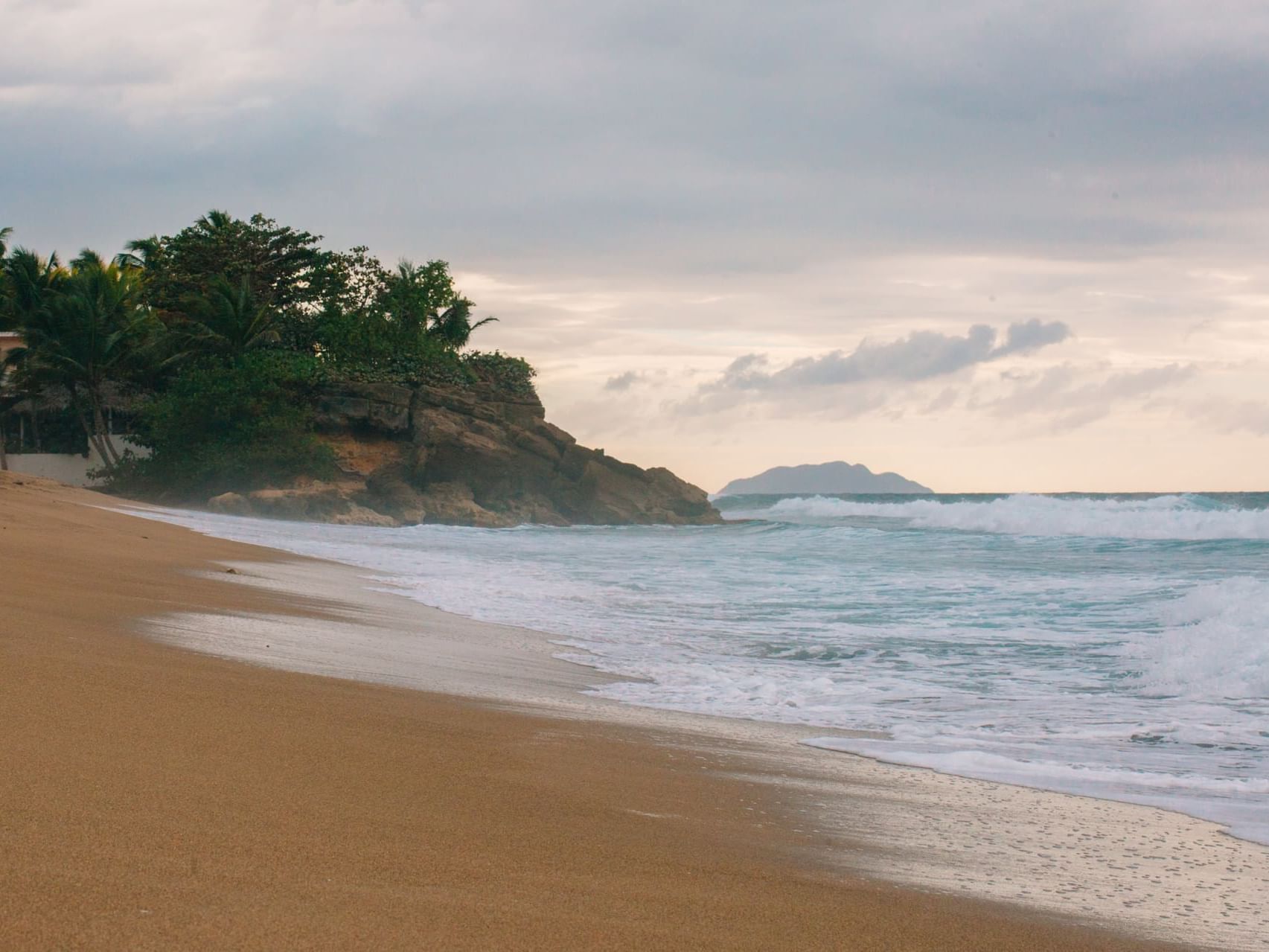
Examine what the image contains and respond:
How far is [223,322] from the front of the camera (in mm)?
34875

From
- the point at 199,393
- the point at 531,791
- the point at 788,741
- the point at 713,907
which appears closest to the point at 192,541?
the point at 788,741

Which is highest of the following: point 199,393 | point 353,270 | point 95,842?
point 353,270

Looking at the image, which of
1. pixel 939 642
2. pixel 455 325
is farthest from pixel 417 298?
pixel 939 642

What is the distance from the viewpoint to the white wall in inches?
1398

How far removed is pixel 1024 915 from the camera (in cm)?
266

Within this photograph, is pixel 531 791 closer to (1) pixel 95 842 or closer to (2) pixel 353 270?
(1) pixel 95 842

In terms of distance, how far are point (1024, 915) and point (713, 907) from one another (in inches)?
31.2

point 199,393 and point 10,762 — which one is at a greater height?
point 199,393

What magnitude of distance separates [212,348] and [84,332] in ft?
12.6

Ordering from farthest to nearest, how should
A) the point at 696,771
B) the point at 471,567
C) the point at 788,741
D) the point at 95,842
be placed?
the point at 471,567 < the point at 788,741 < the point at 696,771 < the point at 95,842

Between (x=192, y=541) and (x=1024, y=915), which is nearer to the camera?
(x=1024, y=915)

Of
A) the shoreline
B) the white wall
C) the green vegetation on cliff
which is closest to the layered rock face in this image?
the green vegetation on cliff

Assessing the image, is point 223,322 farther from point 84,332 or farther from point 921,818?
point 921,818

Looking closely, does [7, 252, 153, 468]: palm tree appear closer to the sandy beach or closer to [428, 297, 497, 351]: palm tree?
[428, 297, 497, 351]: palm tree
